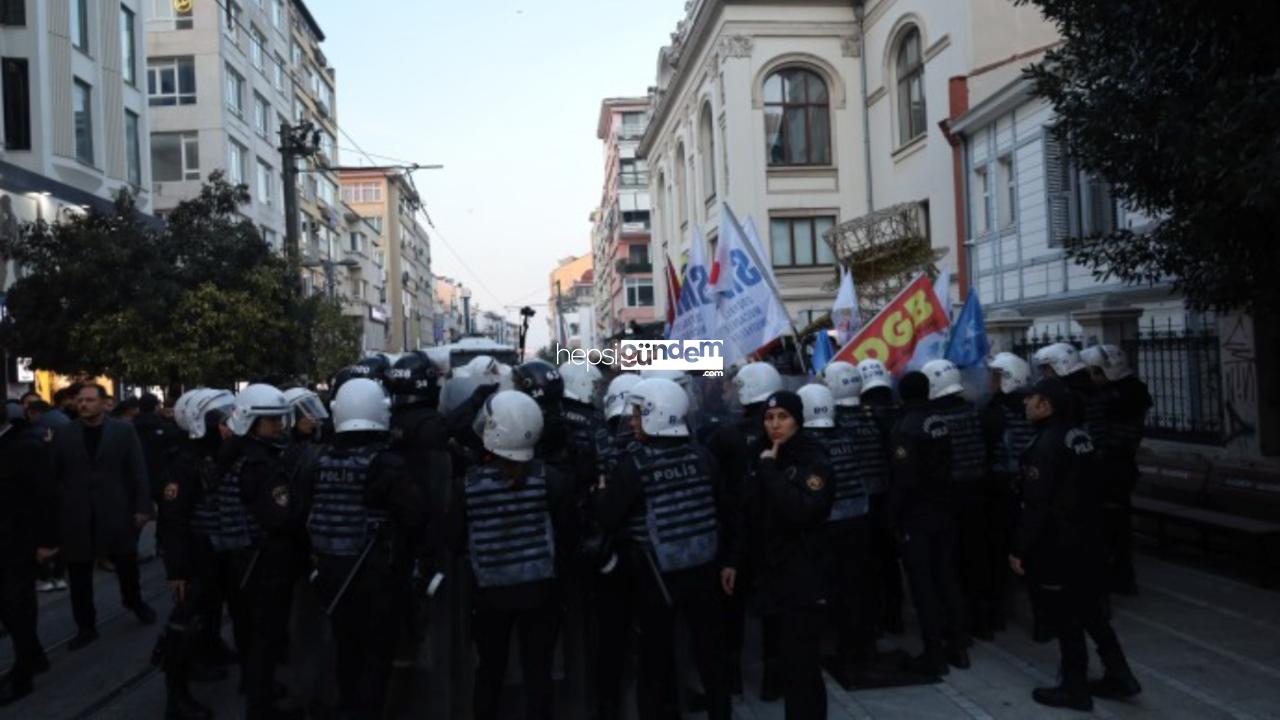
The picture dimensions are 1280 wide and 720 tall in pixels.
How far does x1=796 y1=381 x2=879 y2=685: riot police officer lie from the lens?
6348mm

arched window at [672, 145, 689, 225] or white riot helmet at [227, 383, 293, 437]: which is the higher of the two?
arched window at [672, 145, 689, 225]

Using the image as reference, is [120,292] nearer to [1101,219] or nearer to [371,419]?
[371,419]

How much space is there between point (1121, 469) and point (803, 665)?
467cm

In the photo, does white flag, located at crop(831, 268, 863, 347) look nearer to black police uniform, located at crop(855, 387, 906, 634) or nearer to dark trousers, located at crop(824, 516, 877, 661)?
black police uniform, located at crop(855, 387, 906, 634)

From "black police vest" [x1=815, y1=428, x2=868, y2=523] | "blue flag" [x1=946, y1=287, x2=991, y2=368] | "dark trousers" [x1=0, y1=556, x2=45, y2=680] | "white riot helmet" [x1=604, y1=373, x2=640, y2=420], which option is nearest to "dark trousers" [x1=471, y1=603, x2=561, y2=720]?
"white riot helmet" [x1=604, y1=373, x2=640, y2=420]

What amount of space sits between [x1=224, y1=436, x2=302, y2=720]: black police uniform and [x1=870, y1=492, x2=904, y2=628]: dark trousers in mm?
3800

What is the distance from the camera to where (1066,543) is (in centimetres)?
598

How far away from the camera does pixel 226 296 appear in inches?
653

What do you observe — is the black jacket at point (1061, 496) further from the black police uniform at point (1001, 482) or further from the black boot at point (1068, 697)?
the black police uniform at point (1001, 482)

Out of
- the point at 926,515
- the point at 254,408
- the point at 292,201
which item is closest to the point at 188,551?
the point at 254,408

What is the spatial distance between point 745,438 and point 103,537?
213 inches

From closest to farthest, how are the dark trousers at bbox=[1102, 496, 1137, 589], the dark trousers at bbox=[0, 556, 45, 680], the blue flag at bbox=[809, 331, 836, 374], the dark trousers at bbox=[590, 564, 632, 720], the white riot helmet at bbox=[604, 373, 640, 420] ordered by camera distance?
1. the dark trousers at bbox=[590, 564, 632, 720]
2. the white riot helmet at bbox=[604, 373, 640, 420]
3. the dark trousers at bbox=[0, 556, 45, 680]
4. the dark trousers at bbox=[1102, 496, 1137, 589]
5. the blue flag at bbox=[809, 331, 836, 374]

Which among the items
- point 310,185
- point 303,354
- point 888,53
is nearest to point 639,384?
point 303,354

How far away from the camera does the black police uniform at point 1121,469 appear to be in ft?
28.3
